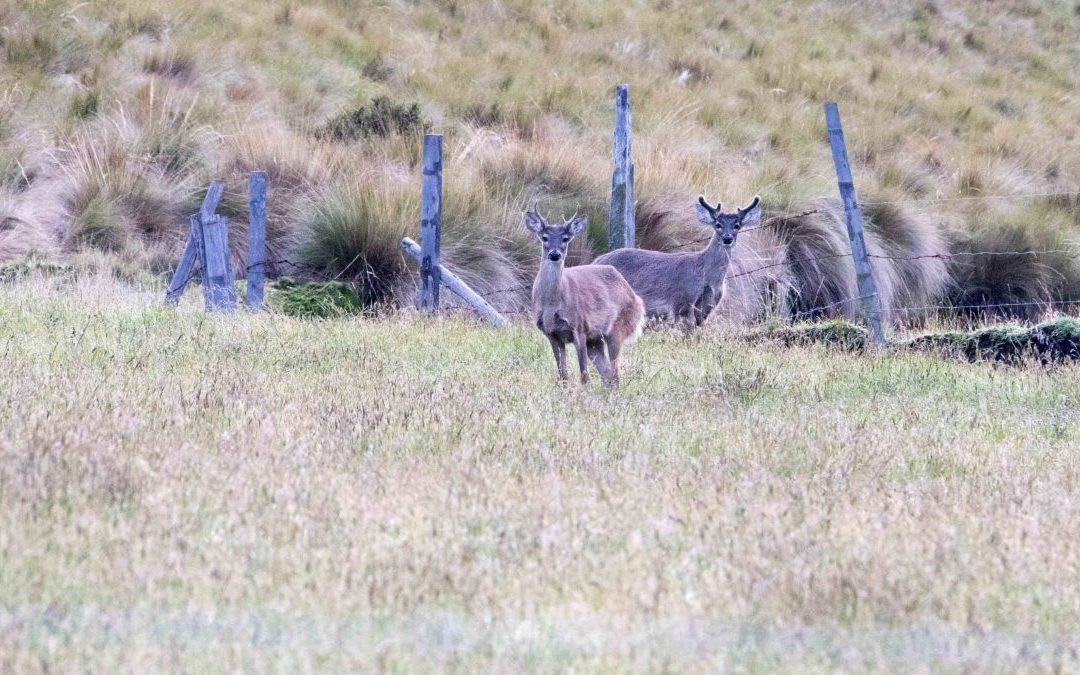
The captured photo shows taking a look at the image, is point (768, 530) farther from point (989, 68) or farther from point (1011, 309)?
point (989, 68)

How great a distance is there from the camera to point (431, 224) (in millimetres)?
12406

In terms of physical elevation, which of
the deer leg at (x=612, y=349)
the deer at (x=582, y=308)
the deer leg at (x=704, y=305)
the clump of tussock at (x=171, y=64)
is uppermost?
the clump of tussock at (x=171, y=64)

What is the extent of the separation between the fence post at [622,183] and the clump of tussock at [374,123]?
361 centimetres

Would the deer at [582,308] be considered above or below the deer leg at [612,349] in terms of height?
above

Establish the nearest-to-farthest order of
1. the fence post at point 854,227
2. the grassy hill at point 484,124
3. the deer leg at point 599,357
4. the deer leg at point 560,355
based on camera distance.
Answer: the deer leg at point 560,355 → the deer leg at point 599,357 → the fence post at point 854,227 → the grassy hill at point 484,124

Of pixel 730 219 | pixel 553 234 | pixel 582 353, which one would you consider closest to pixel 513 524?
pixel 582 353

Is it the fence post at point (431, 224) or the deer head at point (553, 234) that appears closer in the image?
the deer head at point (553, 234)

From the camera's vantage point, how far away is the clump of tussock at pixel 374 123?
16.4 meters

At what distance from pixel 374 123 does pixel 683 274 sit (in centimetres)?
514

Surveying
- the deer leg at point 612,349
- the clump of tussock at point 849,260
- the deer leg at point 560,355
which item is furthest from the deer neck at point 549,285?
the clump of tussock at point 849,260

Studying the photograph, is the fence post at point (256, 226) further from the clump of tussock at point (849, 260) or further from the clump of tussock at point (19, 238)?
the clump of tussock at point (849, 260)

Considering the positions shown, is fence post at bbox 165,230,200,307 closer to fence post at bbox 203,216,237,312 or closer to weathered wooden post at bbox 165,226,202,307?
weathered wooden post at bbox 165,226,202,307

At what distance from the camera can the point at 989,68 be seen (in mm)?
25000

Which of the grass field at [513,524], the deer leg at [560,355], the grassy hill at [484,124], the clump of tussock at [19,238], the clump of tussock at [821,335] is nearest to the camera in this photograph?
the grass field at [513,524]
